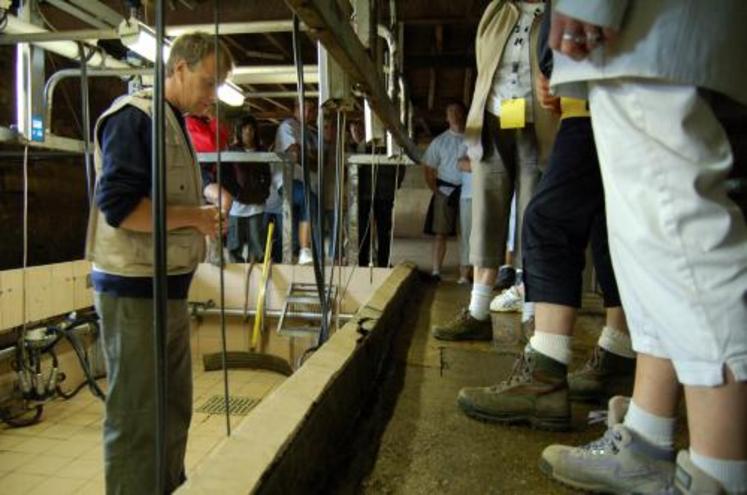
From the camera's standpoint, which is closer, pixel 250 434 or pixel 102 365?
pixel 250 434

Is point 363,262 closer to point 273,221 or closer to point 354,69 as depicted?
point 273,221

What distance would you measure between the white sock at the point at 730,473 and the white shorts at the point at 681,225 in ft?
0.39

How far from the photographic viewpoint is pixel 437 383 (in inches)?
58.0

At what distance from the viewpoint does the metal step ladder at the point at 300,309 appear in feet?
13.6

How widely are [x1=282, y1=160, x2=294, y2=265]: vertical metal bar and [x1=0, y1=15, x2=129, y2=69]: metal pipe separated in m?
1.27

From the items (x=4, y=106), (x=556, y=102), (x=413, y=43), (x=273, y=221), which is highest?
(x=413, y=43)

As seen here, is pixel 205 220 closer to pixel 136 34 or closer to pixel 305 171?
pixel 305 171

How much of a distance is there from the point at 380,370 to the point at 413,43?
4349 mm

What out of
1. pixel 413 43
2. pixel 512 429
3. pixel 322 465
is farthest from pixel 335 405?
pixel 413 43

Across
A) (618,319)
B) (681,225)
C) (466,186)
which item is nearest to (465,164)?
(466,186)

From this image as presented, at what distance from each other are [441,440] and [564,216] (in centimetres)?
55

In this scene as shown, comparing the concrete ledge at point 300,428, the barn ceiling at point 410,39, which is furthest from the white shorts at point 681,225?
the barn ceiling at point 410,39

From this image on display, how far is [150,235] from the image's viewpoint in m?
1.41

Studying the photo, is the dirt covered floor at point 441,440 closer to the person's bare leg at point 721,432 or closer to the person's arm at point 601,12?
the person's bare leg at point 721,432
